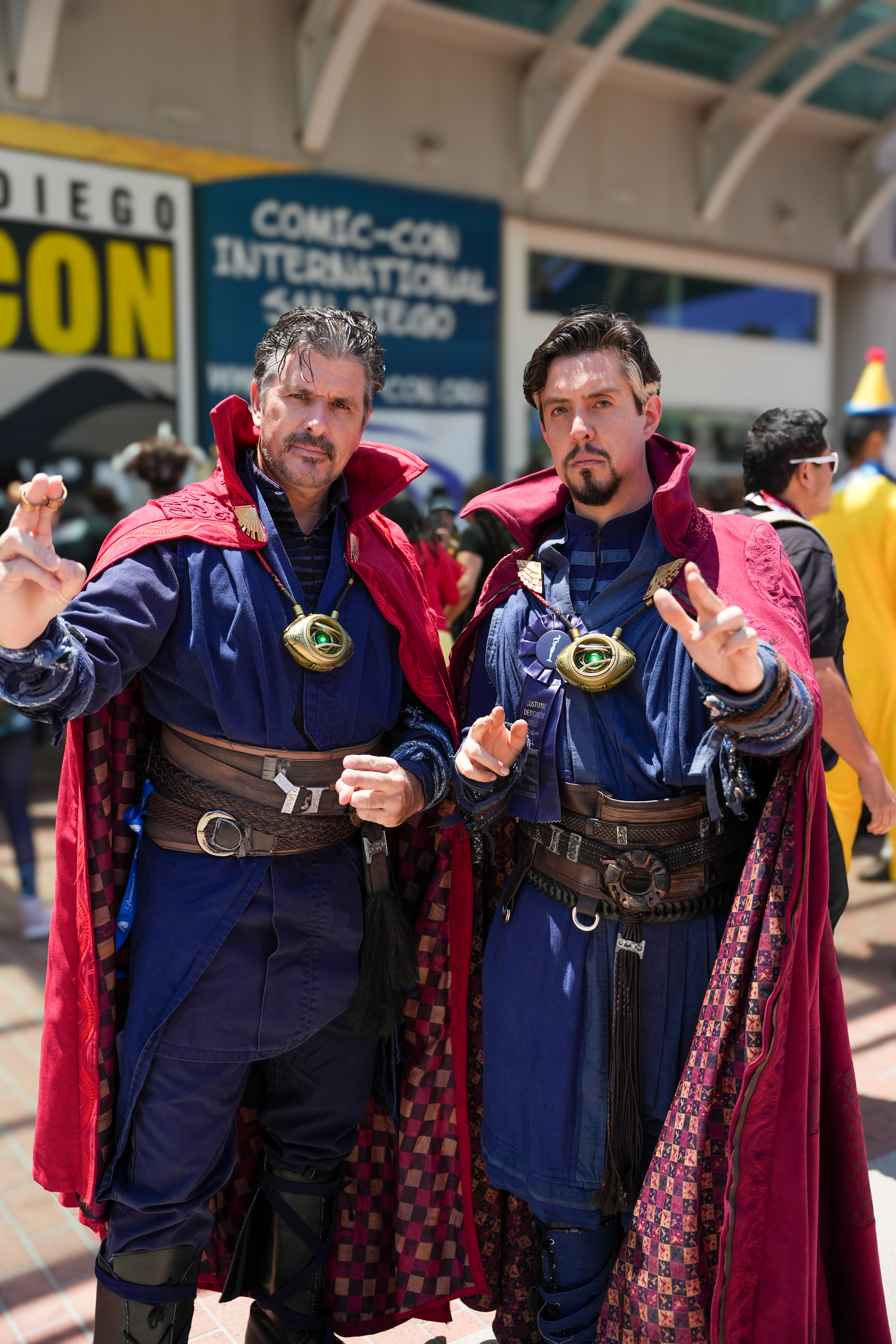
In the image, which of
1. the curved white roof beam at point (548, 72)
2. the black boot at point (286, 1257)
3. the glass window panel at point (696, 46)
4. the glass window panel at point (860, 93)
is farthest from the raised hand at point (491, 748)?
the glass window panel at point (860, 93)

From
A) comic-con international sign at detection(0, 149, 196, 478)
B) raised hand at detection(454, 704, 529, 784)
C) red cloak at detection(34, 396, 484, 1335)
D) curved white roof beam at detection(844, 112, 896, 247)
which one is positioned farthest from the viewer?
curved white roof beam at detection(844, 112, 896, 247)

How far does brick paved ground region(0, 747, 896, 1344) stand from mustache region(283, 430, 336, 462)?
75.4 inches

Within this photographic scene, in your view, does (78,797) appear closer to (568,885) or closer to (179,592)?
(179,592)

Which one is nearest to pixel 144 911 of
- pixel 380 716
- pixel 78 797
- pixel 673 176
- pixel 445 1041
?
pixel 78 797

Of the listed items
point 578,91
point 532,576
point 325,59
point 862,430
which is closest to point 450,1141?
point 532,576

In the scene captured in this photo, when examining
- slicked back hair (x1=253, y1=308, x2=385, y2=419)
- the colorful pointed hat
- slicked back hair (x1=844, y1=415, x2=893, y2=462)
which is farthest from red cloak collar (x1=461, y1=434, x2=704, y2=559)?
the colorful pointed hat

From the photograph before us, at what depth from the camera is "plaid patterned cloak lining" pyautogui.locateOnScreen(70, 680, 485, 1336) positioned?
225 centimetres

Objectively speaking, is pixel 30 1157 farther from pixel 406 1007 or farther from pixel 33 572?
pixel 33 572

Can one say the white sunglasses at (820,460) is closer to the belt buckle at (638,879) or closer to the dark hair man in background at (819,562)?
the dark hair man in background at (819,562)

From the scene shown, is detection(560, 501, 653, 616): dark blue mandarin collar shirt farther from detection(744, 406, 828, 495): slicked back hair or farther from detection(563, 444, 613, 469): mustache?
detection(744, 406, 828, 495): slicked back hair

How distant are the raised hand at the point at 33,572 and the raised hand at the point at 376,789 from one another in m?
0.55

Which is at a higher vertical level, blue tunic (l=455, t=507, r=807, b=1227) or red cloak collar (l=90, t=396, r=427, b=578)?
red cloak collar (l=90, t=396, r=427, b=578)

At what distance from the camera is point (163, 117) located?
7.98 meters

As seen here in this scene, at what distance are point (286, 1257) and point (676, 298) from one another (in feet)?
36.2
